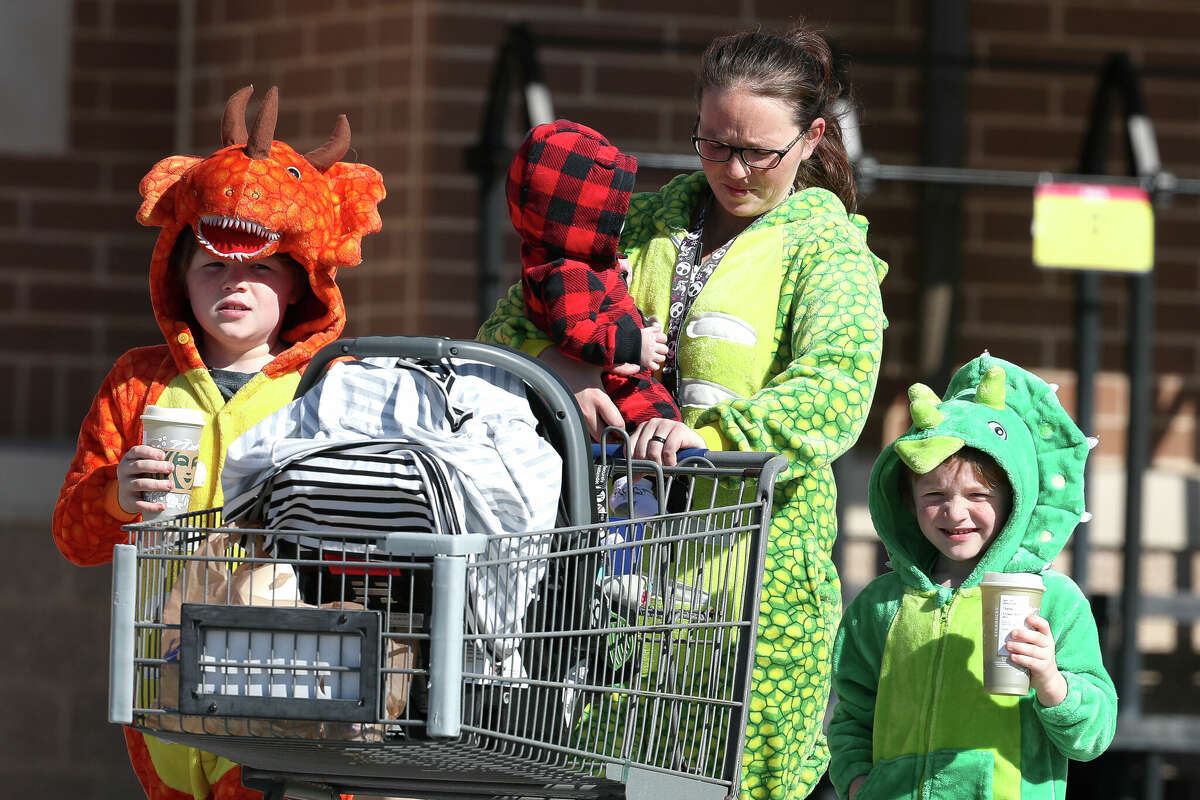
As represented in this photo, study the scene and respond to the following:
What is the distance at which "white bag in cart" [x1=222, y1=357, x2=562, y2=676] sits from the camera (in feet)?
8.84

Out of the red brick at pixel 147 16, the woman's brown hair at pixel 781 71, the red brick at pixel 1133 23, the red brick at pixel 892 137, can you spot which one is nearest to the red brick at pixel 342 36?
the red brick at pixel 147 16

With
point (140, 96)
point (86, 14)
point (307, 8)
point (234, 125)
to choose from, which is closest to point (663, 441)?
point (234, 125)

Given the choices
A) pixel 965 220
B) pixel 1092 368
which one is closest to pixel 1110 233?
pixel 1092 368

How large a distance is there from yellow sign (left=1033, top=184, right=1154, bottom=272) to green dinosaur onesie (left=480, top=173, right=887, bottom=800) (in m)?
2.21

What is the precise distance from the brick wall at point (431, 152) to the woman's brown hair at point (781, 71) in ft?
9.18

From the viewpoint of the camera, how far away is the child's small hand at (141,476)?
10.2 feet

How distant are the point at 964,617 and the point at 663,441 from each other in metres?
0.63

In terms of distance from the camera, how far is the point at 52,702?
6.58 m

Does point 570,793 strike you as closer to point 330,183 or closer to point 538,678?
point 538,678

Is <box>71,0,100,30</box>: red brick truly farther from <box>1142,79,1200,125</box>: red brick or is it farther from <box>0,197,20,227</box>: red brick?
<box>1142,79,1200,125</box>: red brick

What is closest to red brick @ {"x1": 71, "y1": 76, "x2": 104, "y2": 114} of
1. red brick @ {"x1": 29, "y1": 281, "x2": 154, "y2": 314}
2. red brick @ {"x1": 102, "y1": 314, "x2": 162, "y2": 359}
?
red brick @ {"x1": 29, "y1": 281, "x2": 154, "y2": 314}

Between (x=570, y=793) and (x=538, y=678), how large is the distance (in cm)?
24

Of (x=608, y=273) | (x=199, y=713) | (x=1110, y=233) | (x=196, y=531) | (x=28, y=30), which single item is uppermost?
(x=28, y=30)

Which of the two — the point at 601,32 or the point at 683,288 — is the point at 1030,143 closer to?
the point at 601,32
